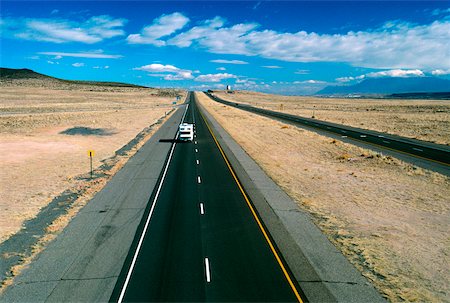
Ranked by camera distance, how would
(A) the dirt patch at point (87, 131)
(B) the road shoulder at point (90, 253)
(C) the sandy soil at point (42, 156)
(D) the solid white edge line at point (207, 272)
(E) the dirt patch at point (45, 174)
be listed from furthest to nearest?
(A) the dirt patch at point (87, 131) → (C) the sandy soil at point (42, 156) → (E) the dirt patch at point (45, 174) → (D) the solid white edge line at point (207, 272) → (B) the road shoulder at point (90, 253)

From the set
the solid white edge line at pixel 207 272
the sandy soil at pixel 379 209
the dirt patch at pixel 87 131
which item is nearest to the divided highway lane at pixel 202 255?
the solid white edge line at pixel 207 272

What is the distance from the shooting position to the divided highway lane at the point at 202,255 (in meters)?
12.3

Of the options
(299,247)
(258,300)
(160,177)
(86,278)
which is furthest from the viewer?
(160,177)

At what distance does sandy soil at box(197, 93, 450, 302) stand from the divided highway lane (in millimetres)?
3991

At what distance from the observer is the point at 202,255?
14969 mm

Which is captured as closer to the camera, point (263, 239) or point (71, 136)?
point (263, 239)

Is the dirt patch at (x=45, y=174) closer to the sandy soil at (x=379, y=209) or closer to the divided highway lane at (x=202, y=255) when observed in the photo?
the divided highway lane at (x=202, y=255)

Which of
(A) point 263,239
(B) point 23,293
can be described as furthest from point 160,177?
(B) point 23,293

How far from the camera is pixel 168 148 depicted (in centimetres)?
4244

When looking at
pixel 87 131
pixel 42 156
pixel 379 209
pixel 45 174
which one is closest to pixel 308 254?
pixel 379 209

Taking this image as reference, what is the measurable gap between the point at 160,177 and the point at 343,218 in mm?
15106

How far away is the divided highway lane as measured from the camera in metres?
12.3

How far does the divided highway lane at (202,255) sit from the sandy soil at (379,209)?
157 inches

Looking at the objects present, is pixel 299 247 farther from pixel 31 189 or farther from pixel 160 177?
pixel 31 189
